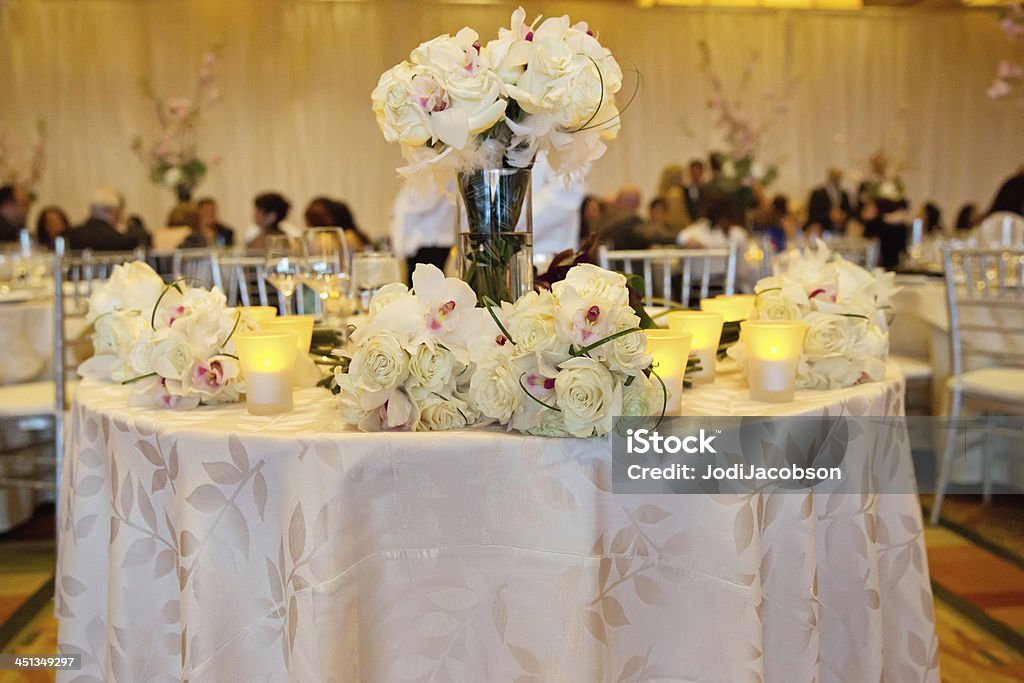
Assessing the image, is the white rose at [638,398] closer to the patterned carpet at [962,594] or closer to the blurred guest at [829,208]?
the patterned carpet at [962,594]

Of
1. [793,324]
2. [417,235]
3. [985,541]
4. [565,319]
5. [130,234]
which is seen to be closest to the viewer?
[565,319]

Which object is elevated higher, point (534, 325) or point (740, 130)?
point (740, 130)

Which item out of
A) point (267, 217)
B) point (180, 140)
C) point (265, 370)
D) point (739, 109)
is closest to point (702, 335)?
point (265, 370)

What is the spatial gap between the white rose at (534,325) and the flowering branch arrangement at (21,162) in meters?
9.03

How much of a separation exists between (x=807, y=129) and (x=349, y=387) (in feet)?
35.4

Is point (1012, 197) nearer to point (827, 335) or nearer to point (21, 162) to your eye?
point (827, 335)

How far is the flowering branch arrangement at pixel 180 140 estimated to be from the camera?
783 cm

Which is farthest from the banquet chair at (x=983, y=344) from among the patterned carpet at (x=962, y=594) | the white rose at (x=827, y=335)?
the white rose at (x=827, y=335)

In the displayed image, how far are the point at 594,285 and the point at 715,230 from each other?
4947 mm

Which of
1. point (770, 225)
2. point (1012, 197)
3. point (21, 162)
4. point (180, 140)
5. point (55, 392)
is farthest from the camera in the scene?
point (180, 140)

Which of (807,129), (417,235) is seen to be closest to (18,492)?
(417,235)

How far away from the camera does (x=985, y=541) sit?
3285mm

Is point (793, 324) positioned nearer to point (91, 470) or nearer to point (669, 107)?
point (91, 470)

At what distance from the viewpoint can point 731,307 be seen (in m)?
1.83
